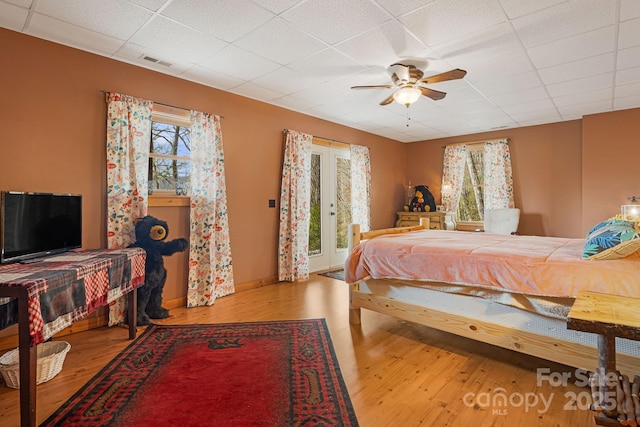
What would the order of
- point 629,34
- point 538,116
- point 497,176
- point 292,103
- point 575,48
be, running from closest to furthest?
point 629,34
point 575,48
point 292,103
point 538,116
point 497,176

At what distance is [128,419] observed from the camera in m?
1.70

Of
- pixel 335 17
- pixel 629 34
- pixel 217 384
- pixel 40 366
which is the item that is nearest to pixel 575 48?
pixel 629 34

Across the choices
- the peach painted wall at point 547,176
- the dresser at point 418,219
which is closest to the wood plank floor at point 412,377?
the dresser at point 418,219

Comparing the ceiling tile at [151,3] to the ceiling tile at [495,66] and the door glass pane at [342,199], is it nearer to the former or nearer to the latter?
the ceiling tile at [495,66]

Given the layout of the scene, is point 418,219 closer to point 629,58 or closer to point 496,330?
point 629,58

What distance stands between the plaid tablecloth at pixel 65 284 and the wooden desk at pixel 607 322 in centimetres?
244

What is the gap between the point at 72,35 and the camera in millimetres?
2645

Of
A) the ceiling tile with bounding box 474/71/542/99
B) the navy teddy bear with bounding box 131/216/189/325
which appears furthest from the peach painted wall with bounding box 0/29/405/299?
the ceiling tile with bounding box 474/71/542/99

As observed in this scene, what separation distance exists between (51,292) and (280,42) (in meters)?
2.43

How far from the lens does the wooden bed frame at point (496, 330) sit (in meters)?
1.86

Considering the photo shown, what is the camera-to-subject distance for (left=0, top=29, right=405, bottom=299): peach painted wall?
2586 mm

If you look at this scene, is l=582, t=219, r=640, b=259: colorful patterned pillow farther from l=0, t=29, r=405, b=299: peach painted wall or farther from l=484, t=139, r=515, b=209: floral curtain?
l=484, t=139, r=515, b=209: floral curtain

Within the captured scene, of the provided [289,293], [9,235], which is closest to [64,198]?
[9,235]

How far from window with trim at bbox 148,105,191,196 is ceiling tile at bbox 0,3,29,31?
3.74 feet
